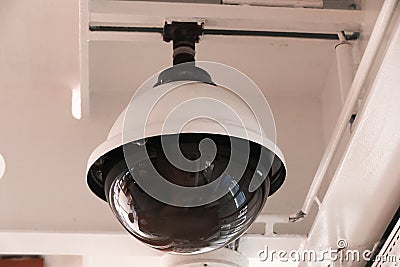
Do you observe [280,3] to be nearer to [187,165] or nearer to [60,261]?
[187,165]

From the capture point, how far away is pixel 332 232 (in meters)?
1.40

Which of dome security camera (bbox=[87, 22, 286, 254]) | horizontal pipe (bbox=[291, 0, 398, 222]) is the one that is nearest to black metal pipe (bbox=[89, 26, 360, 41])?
horizontal pipe (bbox=[291, 0, 398, 222])

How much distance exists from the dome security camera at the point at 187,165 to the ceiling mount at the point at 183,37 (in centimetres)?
12

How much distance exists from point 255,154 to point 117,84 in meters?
0.76

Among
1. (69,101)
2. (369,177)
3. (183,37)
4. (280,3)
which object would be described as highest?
(69,101)

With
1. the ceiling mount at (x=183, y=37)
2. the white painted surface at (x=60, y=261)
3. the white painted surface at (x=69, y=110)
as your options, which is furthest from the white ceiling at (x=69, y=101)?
the white painted surface at (x=60, y=261)

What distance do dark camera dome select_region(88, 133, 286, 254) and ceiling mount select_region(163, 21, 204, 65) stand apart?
19cm

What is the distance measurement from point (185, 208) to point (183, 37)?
35 centimetres

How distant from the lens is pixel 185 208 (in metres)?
0.83

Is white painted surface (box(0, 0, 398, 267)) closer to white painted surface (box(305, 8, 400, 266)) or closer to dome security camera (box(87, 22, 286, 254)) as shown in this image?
white painted surface (box(305, 8, 400, 266))

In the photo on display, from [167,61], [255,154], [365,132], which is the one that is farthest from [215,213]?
[167,61]

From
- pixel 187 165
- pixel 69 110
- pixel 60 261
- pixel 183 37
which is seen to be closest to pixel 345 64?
pixel 183 37

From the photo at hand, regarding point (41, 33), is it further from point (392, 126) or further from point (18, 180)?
point (392, 126)

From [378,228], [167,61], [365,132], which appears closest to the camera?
[365,132]
